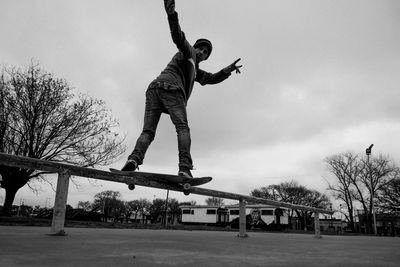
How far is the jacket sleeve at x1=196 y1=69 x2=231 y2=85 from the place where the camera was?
15.9ft

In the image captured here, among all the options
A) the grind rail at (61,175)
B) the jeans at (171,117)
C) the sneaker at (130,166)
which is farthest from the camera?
the jeans at (171,117)

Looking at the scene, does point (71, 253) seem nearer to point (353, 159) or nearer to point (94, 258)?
point (94, 258)

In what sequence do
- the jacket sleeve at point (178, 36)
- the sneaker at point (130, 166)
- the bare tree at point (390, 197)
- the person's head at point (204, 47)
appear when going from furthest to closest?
the bare tree at point (390, 197)
the person's head at point (204, 47)
the sneaker at point (130, 166)
the jacket sleeve at point (178, 36)

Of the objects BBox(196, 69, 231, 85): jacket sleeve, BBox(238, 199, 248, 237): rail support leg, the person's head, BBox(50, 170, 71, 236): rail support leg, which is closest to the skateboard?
BBox(50, 170, 71, 236): rail support leg

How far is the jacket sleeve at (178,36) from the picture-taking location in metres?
3.36

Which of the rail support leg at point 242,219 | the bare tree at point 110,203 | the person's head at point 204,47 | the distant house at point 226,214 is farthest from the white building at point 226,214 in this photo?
the bare tree at point 110,203

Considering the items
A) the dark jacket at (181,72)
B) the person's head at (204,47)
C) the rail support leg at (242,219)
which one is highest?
the person's head at (204,47)

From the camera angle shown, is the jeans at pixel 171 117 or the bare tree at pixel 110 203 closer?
the jeans at pixel 171 117

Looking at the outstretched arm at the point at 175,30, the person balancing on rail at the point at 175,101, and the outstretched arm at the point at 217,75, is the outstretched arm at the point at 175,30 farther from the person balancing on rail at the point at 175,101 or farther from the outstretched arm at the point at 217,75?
the outstretched arm at the point at 217,75

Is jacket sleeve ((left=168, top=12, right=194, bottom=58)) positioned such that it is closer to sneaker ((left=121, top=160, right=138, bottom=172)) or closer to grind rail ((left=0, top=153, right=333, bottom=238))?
sneaker ((left=121, top=160, right=138, bottom=172))

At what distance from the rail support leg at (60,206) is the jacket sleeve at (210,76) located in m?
2.65

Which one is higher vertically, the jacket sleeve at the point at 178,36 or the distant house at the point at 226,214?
the jacket sleeve at the point at 178,36

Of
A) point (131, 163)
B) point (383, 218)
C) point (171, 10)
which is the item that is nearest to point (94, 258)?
point (131, 163)

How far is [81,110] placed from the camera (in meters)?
20.5
